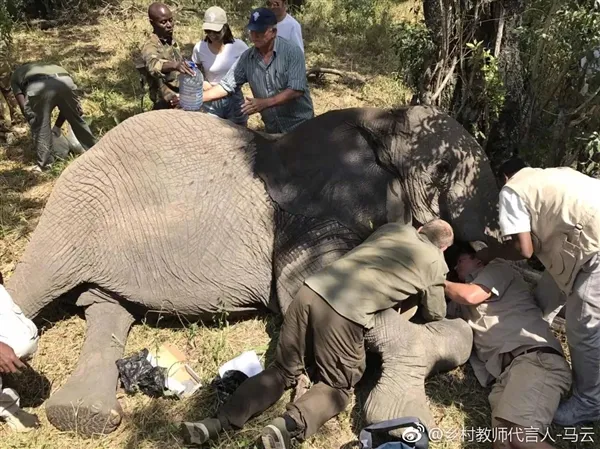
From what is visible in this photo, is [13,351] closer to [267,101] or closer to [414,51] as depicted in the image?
[267,101]

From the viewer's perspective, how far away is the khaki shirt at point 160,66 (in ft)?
20.4

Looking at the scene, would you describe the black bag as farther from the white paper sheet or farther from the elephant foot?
the elephant foot

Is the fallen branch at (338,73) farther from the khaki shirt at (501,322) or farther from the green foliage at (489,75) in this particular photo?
the khaki shirt at (501,322)

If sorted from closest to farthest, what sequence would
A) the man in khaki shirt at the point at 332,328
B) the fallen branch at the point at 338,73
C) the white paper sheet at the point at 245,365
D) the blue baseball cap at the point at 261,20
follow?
the man in khaki shirt at the point at 332,328, the white paper sheet at the point at 245,365, the blue baseball cap at the point at 261,20, the fallen branch at the point at 338,73

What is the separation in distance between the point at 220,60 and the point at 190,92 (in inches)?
31.8

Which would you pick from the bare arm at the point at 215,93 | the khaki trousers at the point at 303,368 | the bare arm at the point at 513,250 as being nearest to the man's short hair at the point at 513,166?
the bare arm at the point at 513,250

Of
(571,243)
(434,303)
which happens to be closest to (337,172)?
(434,303)

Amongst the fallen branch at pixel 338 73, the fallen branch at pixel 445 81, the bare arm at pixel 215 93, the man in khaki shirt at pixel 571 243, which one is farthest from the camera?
the fallen branch at pixel 338 73

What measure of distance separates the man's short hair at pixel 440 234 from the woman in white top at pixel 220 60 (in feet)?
9.02

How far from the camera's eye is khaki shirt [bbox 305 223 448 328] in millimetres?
3664

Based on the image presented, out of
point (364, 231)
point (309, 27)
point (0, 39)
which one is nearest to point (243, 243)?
point (364, 231)

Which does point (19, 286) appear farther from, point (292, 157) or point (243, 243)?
point (292, 157)

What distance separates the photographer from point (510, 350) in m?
3.92

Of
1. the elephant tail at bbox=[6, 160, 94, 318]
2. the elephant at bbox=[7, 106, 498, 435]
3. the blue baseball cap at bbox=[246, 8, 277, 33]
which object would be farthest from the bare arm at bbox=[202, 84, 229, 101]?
the elephant tail at bbox=[6, 160, 94, 318]
